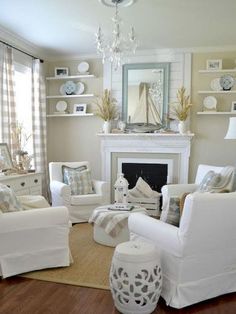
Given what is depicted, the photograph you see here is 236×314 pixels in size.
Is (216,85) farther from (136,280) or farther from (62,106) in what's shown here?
(136,280)

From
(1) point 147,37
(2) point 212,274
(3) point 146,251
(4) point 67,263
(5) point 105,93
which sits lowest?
(4) point 67,263

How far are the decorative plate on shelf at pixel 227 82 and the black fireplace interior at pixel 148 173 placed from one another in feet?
5.16

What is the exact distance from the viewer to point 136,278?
2088mm

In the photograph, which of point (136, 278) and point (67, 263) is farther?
point (67, 263)

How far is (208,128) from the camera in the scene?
501 centimetres

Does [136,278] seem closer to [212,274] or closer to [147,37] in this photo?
[212,274]

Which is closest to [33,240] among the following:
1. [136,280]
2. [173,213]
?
[136,280]

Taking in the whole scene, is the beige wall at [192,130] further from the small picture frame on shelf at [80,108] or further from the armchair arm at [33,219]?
the armchair arm at [33,219]

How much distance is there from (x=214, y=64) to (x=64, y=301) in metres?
4.11

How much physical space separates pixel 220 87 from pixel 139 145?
5.24 ft

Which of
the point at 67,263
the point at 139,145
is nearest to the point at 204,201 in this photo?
the point at 67,263

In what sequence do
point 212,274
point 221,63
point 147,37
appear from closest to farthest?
point 212,274, point 147,37, point 221,63

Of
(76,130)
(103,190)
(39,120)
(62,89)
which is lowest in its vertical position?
(103,190)

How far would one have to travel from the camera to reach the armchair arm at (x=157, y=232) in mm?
2204
